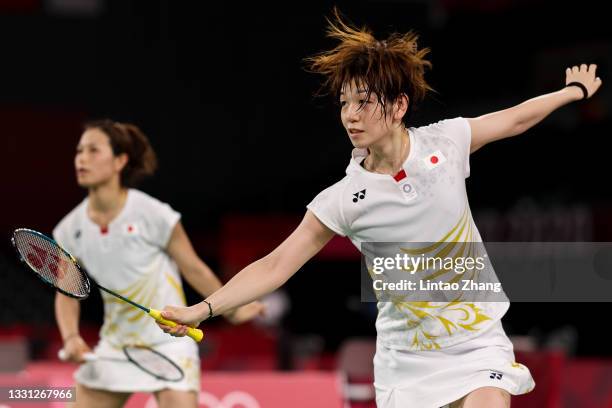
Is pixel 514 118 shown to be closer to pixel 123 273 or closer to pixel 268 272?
pixel 268 272

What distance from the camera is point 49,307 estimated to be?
13172mm

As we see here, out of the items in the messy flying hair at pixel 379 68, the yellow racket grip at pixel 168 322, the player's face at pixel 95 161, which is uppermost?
the player's face at pixel 95 161

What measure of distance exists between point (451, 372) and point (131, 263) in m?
1.94

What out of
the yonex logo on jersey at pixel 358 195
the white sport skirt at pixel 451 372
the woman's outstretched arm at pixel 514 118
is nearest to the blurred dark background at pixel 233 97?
the woman's outstretched arm at pixel 514 118

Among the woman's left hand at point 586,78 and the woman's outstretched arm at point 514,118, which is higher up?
the woman's left hand at point 586,78

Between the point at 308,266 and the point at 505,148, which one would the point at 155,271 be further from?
the point at 308,266

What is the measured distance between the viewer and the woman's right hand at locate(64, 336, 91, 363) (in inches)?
217

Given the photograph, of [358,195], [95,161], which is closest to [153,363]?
[95,161]

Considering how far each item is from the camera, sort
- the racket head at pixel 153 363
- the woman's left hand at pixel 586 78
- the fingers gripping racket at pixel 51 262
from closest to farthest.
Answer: the fingers gripping racket at pixel 51 262 < the woman's left hand at pixel 586 78 < the racket head at pixel 153 363

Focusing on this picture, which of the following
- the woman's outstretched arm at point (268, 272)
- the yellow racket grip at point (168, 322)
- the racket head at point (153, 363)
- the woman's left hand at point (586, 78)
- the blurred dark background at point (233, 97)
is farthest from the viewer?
the blurred dark background at point (233, 97)

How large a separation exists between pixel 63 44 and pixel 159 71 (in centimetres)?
124

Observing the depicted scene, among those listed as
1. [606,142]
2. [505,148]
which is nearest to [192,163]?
[505,148]

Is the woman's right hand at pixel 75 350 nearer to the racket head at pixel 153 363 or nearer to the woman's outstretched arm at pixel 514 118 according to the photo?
the racket head at pixel 153 363

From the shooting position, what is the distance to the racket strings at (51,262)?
4469mm
